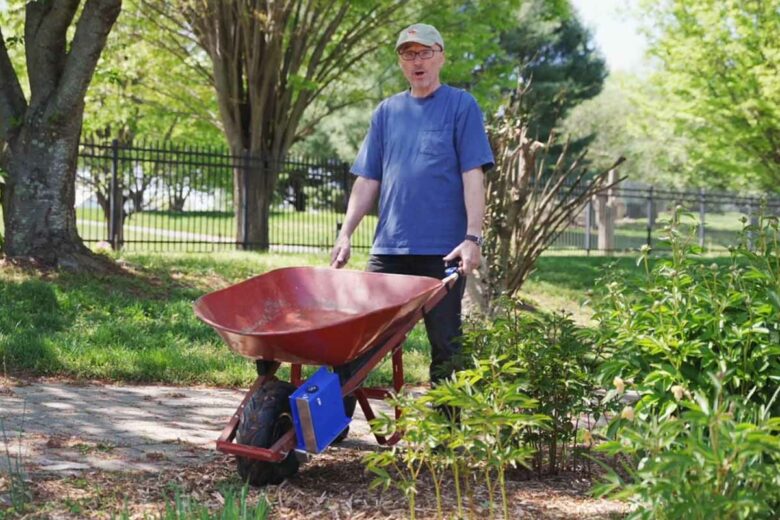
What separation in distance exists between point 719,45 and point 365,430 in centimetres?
1918

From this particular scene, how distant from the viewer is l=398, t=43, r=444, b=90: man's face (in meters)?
4.26

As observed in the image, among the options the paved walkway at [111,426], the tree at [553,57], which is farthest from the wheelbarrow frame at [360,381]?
the tree at [553,57]

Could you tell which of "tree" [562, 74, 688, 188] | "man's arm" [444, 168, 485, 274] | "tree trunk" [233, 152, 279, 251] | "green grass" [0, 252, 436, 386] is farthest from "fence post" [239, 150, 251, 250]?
"tree" [562, 74, 688, 188]

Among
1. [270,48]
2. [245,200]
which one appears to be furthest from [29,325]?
[270,48]

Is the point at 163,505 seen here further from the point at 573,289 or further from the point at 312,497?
the point at 573,289

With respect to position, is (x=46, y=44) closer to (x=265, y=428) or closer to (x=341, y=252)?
(x=341, y=252)

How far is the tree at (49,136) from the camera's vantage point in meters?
8.91

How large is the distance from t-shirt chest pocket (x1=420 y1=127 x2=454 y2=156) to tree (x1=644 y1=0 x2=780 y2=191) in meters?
17.9

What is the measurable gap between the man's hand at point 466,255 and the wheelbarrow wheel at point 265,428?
0.91 m

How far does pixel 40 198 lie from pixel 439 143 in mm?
5788

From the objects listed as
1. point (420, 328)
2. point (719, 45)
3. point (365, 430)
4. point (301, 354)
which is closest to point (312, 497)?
point (301, 354)

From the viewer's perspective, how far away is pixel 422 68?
4289 millimetres

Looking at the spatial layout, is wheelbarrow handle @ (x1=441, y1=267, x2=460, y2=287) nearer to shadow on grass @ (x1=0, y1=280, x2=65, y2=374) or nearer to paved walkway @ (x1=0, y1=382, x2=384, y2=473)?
paved walkway @ (x1=0, y1=382, x2=384, y2=473)

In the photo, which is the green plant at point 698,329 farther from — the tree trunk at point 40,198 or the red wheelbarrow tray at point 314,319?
the tree trunk at point 40,198
